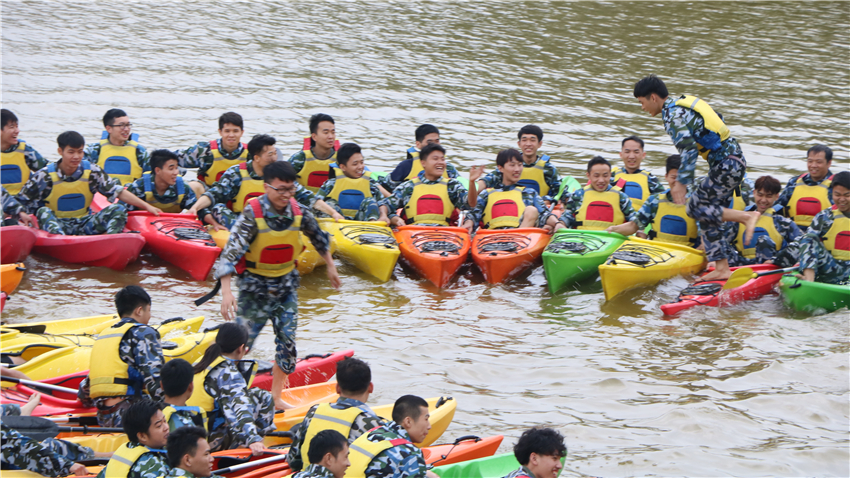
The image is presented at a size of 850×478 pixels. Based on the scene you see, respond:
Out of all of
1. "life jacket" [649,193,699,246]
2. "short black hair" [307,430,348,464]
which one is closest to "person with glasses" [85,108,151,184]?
"life jacket" [649,193,699,246]

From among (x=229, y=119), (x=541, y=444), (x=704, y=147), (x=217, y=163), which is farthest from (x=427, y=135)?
(x=541, y=444)

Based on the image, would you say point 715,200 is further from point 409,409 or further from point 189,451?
point 189,451

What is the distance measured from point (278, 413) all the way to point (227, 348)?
2.33ft

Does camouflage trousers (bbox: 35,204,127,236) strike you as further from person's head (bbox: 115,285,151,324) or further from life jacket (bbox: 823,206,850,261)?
life jacket (bbox: 823,206,850,261)

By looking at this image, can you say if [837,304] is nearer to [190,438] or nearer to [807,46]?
[190,438]

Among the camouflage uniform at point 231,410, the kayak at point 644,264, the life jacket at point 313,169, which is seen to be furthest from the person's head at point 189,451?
the life jacket at point 313,169

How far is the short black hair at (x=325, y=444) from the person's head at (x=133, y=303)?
1.75 metres

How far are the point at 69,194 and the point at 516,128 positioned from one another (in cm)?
932

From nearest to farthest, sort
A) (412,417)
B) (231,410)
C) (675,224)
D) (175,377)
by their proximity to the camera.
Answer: (412,417) → (175,377) → (231,410) → (675,224)

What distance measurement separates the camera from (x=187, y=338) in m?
6.13

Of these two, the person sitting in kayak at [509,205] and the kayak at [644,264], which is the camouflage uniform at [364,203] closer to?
the person sitting in kayak at [509,205]

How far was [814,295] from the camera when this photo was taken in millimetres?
7914

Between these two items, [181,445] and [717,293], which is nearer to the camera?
[181,445]

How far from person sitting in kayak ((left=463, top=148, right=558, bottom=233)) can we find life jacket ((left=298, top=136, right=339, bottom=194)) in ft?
5.43
